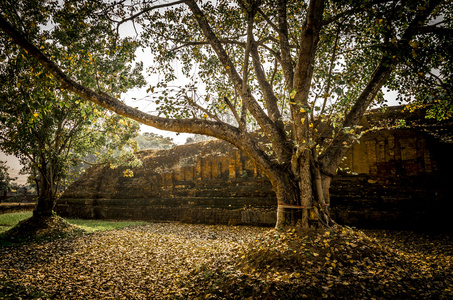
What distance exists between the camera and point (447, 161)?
307 inches

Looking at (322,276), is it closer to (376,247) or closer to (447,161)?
(376,247)

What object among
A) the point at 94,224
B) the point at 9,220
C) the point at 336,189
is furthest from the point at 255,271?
the point at 9,220

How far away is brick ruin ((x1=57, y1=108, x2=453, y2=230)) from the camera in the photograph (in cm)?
778

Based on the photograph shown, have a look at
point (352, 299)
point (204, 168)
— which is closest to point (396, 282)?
point (352, 299)

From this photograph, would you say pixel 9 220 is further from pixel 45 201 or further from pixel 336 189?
pixel 336 189

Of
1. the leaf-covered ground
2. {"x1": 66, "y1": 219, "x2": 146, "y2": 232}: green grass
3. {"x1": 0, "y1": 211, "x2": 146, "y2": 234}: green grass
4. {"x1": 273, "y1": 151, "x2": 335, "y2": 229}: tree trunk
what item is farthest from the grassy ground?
{"x1": 0, "y1": 211, "x2": 146, "y2": 234}: green grass

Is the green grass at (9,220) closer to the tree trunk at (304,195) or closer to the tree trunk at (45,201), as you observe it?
the tree trunk at (45,201)

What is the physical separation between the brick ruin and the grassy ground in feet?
6.41

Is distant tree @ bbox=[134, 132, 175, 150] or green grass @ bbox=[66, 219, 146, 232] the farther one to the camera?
distant tree @ bbox=[134, 132, 175, 150]

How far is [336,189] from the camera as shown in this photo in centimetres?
884

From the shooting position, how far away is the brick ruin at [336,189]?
7781 mm

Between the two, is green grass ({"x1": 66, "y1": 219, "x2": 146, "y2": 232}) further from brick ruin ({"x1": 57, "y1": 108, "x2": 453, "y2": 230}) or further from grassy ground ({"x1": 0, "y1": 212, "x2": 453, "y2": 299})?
grassy ground ({"x1": 0, "y1": 212, "x2": 453, "y2": 299})

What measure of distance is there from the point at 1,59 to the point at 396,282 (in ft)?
31.9

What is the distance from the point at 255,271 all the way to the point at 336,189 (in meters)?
6.33
